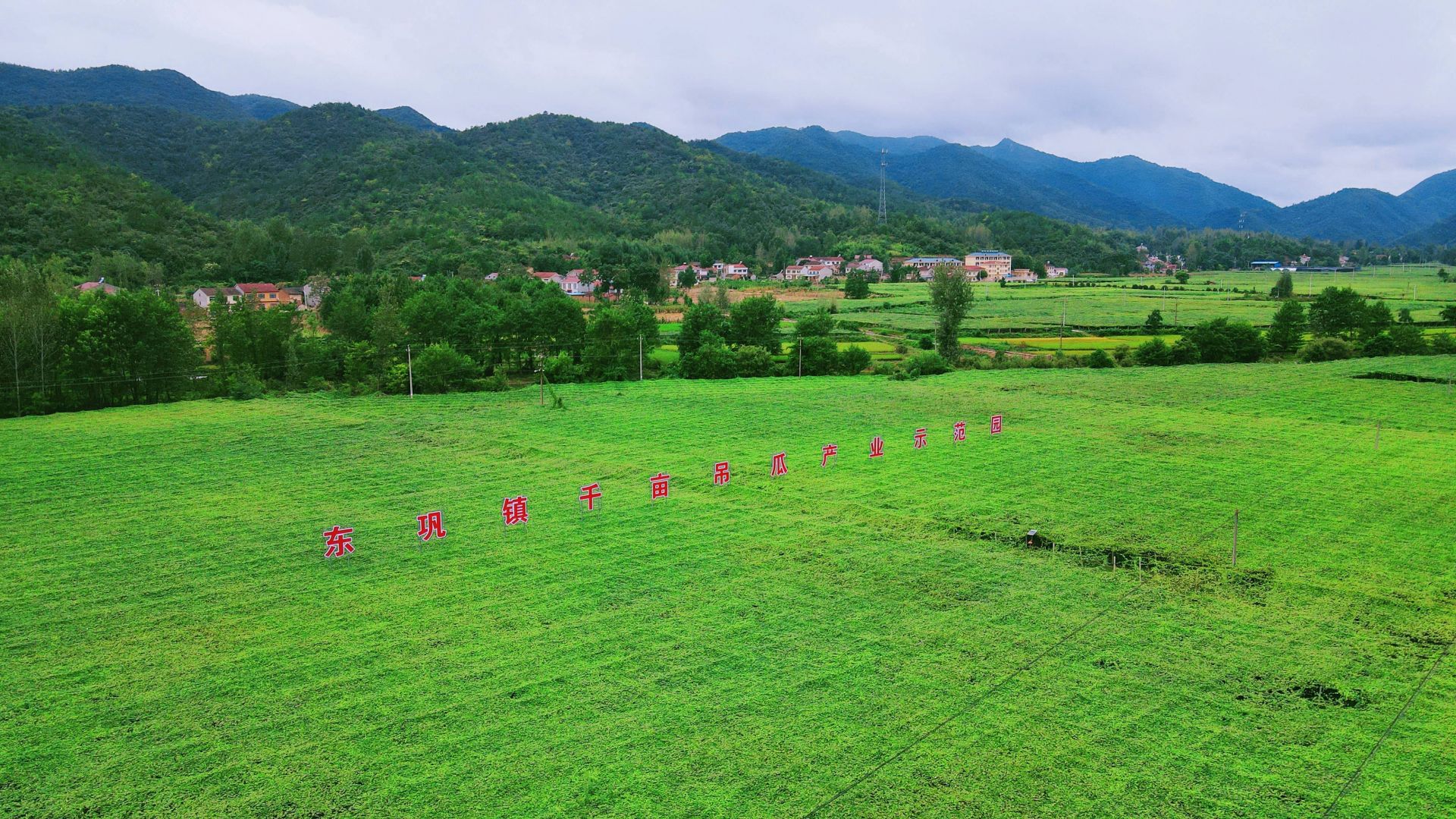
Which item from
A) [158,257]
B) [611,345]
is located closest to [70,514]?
[611,345]

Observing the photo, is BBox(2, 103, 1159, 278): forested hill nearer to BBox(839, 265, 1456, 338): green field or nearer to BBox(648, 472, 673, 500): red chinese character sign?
BBox(839, 265, 1456, 338): green field

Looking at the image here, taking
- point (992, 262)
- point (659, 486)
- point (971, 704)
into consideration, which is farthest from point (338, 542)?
point (992, 262)

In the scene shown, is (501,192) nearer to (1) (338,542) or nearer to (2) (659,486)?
(2) (659,486)

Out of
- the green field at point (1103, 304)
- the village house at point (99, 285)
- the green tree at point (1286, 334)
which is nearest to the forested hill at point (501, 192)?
the green field at point (1103, 304)

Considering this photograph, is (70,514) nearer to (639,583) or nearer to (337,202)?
(639,583)

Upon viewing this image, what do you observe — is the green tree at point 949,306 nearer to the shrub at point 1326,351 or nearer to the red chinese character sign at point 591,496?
the shrub at point 1326,351

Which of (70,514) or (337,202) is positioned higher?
(337,202)

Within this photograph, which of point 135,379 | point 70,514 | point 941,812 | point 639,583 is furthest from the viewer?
point 135,379
